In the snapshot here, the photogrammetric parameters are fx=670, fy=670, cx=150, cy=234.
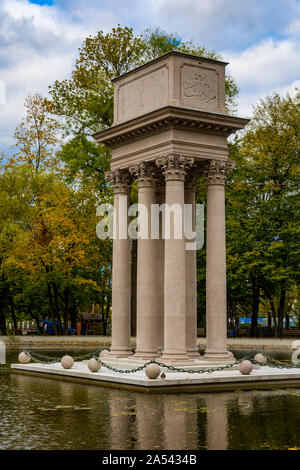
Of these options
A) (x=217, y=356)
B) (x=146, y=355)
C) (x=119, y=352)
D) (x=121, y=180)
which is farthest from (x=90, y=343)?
(x=217, y=356)

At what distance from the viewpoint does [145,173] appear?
93.3ft

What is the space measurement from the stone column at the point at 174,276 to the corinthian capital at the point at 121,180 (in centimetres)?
440

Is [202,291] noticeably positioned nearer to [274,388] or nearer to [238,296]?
[238,296]

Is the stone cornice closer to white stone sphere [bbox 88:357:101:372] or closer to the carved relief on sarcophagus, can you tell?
the carved relief on sarcophagus

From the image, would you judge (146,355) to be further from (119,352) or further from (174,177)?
(174,177)

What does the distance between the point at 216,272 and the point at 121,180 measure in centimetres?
653

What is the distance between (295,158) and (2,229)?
2608 cm

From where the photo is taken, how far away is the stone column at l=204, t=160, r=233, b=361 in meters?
27.3

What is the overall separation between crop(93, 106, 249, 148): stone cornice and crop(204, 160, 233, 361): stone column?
1.48 meters

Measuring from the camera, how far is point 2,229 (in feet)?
193

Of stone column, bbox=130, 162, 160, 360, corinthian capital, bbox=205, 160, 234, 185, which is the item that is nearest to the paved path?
stone column, bbox=130, 162, 160, 360

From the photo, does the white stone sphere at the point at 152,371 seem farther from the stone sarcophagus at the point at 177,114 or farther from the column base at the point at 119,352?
the stone sarcophagus at the point at 177,114

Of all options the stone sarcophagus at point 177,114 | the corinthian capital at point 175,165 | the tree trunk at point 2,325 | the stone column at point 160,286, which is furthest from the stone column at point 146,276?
the tree trunk at point 2,325
